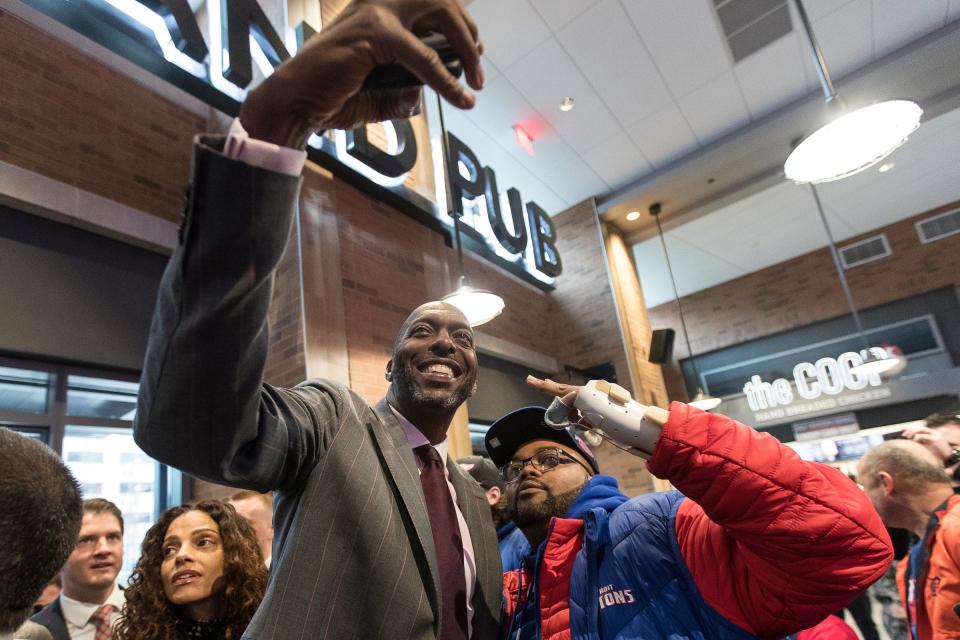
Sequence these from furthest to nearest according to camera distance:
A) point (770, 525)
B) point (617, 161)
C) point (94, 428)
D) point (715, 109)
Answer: point (617, 161) < point (715, 109) < point (94, 428) < point (770, 525)

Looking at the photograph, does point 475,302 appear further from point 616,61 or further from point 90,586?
point 616,61

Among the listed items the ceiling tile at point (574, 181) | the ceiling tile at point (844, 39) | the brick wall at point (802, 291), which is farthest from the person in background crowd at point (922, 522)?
the brick wall at point (802, 291)

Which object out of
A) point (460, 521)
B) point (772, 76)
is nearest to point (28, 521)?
point (460, 521)

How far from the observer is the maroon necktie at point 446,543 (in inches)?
44.9

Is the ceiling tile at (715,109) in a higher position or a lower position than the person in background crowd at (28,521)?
higher

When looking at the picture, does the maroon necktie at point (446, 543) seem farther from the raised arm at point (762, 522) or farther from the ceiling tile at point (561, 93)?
the ceiling tile at point (561, 93)

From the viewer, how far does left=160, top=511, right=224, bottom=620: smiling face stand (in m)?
1.96

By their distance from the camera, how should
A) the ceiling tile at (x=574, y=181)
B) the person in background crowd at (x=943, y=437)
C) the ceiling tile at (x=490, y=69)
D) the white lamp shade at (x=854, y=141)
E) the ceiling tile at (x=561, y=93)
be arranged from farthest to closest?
the ceiling tile at (x=574, y=181) → the ceiling tile at (x=561, y=93) → the ceiling tile at (x=490, y=69) → the white lamp shade at (x=854, y=141) → the person in background crowd at (x=943, y=437)

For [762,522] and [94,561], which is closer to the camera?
[762,522]

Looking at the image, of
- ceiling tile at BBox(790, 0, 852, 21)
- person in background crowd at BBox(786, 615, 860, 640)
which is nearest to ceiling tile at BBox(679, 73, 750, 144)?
ceiling tile at BBox(790, 0, 852, 21)

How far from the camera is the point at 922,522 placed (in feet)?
8.52

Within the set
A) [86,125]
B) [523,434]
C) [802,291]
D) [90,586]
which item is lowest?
[90,586]

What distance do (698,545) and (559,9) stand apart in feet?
16.9

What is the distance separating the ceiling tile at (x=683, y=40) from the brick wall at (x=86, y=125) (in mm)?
4227
